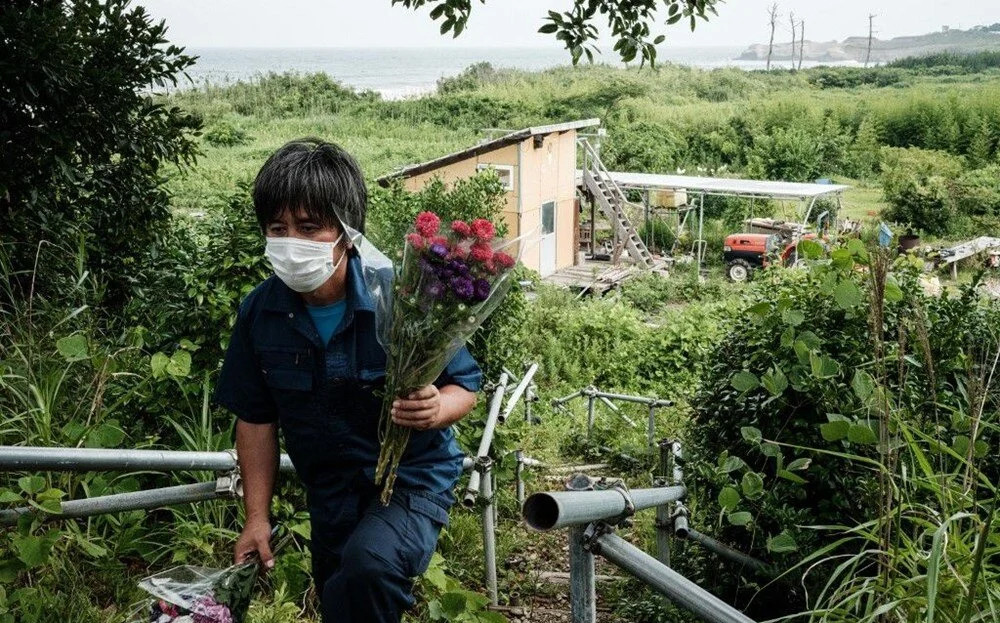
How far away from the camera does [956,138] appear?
36438 mm

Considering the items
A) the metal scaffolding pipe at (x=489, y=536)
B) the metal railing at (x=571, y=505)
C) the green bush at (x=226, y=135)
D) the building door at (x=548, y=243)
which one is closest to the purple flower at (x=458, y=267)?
the metal railing at (x=571, y=505)

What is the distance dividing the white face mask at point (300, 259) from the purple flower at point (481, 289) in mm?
368

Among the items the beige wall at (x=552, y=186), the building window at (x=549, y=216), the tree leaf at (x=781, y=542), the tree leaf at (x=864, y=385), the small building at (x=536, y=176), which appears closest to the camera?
the tree leaf at (x=864, y=385)

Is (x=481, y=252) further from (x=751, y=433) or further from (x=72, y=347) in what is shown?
(x=72, y=347)

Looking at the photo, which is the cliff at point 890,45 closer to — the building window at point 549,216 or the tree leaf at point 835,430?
the building window at point 549,216

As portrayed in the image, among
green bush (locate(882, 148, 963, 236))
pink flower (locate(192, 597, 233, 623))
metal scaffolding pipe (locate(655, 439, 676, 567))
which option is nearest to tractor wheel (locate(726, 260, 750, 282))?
green bush (locate(882, 148, 963, 236))

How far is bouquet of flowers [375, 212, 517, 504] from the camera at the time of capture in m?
1.87

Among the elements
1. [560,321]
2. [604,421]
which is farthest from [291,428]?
[560,321]

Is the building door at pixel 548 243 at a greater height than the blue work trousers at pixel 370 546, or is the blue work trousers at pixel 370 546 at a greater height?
the blue work trousers at pixel 370 546

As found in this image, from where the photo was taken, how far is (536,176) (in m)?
22.0

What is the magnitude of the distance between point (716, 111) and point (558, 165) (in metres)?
19.5

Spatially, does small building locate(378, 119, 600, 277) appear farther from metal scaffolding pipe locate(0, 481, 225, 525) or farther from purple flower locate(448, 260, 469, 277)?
purple flower locate(448, 260, 469, 277)

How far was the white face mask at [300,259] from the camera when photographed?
1.99m

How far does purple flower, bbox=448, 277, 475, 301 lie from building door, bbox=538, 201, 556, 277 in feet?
69.6
